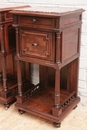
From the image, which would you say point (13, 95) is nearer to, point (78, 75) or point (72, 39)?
point (78, 75)

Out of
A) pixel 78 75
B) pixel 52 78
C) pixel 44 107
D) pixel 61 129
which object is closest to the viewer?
pixel 61 129

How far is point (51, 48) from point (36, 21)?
0.71 ft

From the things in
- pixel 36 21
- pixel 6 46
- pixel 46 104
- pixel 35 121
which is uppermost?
pixel 36 21

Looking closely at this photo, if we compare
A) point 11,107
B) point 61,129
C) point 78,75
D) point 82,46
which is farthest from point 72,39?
point 11,107

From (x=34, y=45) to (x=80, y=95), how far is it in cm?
71

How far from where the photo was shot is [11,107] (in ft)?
6.46

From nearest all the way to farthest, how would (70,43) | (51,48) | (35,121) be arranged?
(51,48) < (70,43) < (35,121)

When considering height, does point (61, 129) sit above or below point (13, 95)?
below

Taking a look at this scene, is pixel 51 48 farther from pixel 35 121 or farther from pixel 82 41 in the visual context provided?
pixel 35 121

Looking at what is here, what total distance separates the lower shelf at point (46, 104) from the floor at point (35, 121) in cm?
8

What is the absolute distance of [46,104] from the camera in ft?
5.98

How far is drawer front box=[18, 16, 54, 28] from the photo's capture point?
146 cm

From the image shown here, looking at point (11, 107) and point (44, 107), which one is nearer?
point (44, 107)

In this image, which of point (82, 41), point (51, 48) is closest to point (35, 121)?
point (51, 48)
